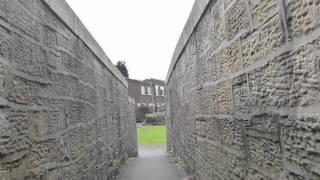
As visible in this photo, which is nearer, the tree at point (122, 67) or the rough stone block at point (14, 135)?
the rough stone block at point (14, 135)

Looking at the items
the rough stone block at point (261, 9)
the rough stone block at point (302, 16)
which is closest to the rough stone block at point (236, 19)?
the rough stone block at point (261, 9)

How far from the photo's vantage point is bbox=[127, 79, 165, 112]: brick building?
50.7 metres

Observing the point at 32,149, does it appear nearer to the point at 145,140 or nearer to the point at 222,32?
the point at 222,32

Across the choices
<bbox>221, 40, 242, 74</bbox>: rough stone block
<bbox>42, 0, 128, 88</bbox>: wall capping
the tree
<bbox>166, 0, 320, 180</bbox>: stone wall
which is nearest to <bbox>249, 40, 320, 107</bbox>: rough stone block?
<bbox>166, 0, 320, 180</bbox>: stone wall

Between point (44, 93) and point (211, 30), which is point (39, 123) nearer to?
point (44, 93)

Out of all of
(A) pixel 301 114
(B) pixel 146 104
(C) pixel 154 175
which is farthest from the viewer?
(B) pixel 146 104

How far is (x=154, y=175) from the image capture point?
11.4 meters

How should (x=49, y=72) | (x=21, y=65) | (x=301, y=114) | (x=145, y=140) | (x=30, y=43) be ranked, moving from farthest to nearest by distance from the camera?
(x=145, y=140) → (x=49, y=72) → (x=30, y=43) → (x=21, y=65) → (x=301, y=114)

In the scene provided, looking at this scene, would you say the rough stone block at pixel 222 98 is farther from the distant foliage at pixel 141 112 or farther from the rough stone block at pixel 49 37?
the distant foliage at pixel 141 112

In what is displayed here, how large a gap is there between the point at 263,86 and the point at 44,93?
92.5 inches

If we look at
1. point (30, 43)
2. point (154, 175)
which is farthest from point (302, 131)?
point (154, 175)

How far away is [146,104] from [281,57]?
51.2 metres

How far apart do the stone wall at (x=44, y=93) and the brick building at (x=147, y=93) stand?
43533 millimetres

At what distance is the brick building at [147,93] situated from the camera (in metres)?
50.7
